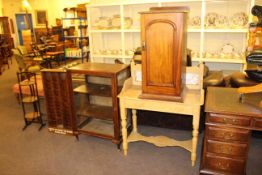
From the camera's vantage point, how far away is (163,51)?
6.88ft

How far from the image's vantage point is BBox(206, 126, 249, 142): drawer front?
1.97 meters

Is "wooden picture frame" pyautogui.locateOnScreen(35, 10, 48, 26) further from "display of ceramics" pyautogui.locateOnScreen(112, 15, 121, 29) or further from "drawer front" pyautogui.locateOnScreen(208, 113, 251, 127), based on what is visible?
"drawer front" pyautogui.locateOnScreen(208, 113, 251, 127)

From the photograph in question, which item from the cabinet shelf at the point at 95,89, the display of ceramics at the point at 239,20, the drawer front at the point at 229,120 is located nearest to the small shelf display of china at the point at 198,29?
the display of ceramics at the point at 239,20

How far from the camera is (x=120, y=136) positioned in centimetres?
281

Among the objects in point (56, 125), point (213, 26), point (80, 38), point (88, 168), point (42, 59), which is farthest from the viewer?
point (42, 59)

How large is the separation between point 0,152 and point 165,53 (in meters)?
2.42

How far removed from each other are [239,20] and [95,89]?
2.37 m

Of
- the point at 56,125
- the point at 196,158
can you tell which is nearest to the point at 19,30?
the point at 56,125

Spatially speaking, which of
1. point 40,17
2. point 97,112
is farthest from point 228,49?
point 40,17

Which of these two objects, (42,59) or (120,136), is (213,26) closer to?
(120,136)

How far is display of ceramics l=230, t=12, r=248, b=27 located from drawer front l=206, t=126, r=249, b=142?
2025 millimetres

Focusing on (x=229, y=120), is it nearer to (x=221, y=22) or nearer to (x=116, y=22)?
(x=221, y=22)

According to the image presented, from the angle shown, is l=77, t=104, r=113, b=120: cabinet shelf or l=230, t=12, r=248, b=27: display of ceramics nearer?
l=77, t=104, r=113, b=120: cabinet shelf

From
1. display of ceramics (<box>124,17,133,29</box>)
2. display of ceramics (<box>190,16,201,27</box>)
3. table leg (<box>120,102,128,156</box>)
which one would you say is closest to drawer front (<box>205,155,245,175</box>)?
table leg (<box>120,102,128,156</box>)
